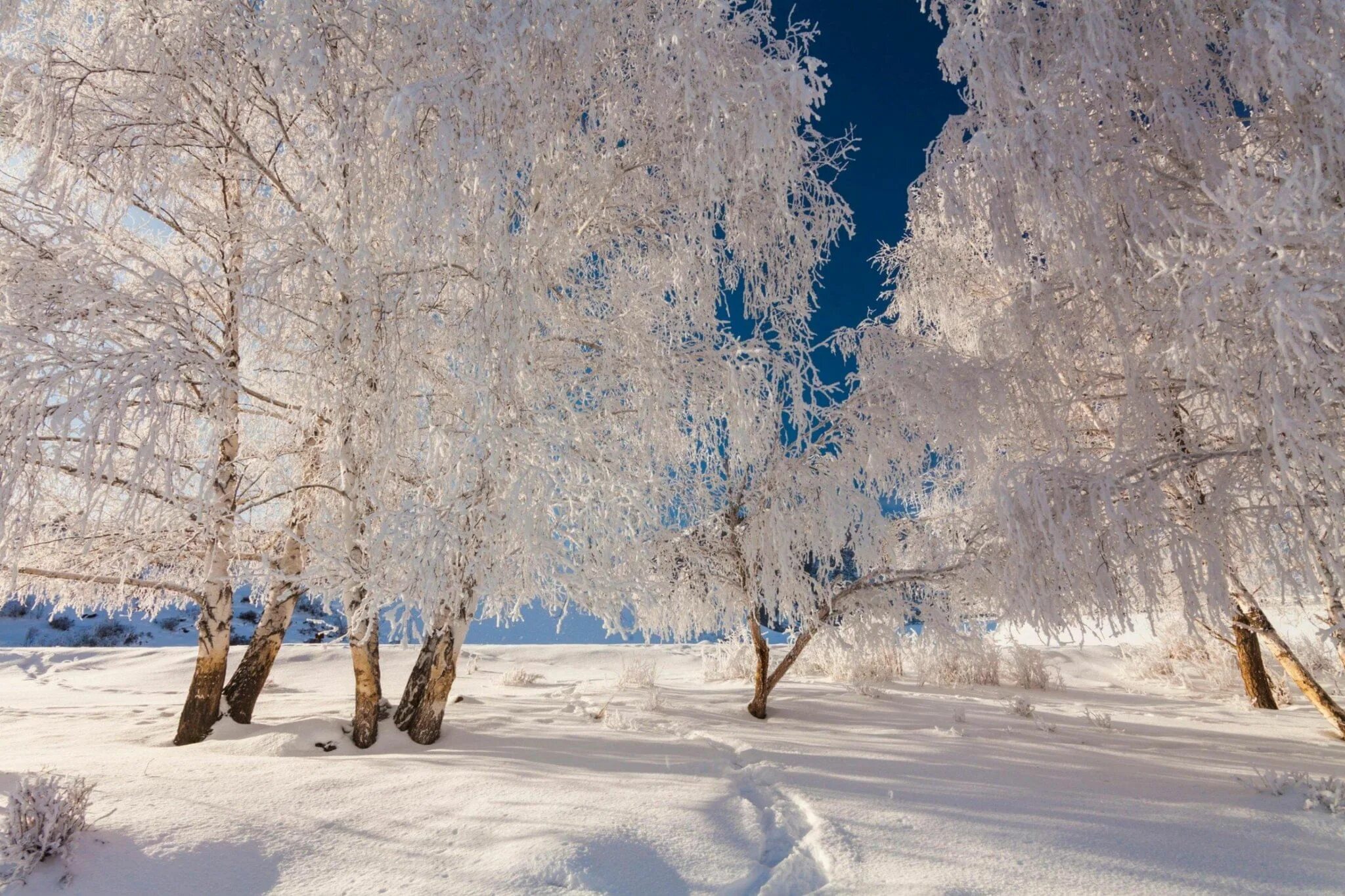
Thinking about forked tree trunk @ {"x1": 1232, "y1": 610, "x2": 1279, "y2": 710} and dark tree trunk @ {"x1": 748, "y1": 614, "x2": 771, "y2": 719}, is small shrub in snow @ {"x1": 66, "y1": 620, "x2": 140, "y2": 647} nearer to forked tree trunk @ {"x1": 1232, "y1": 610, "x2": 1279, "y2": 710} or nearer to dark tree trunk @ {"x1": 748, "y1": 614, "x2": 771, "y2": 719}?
dark tree trunk @ {"x1": 748, "y1": 614, "x2": 771, "y2": 719}

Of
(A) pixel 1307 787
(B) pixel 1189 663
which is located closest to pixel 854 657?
(A) pixel 1307 787

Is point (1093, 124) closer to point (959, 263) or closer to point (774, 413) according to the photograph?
point (774, 413)

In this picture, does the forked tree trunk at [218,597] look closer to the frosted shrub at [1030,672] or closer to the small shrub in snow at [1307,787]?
the small shrub in snow at [1307,787]

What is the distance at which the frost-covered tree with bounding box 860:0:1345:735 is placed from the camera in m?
2.87

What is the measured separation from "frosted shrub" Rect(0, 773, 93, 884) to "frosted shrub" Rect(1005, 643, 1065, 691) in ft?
30.9

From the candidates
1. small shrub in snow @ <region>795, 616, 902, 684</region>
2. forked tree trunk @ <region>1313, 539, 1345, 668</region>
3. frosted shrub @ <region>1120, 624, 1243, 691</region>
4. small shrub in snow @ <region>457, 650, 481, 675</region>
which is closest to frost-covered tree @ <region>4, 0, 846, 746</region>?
small shrub in snow @ <region>795, 616, 902, 684</region>

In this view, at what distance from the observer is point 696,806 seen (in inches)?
130

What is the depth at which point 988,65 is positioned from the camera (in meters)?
3.98

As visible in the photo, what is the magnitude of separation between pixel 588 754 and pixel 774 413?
8.88 ft

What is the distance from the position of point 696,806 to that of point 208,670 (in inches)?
173

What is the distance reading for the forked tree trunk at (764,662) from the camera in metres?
6.44

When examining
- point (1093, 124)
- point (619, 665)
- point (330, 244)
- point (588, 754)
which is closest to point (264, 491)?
point (330, 244)

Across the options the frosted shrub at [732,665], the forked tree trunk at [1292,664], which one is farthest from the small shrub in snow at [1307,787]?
the frosted shrub at [732,665]

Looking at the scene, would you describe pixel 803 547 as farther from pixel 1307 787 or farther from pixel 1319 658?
pixel 1319 658
